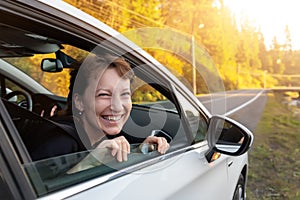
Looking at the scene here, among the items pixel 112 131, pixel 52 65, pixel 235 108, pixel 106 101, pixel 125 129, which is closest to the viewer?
pixel 106 101

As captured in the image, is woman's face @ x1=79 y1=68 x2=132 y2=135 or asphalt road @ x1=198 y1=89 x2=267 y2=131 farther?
asphalt road @ x1=198 y1=89 x2=267 y2=131

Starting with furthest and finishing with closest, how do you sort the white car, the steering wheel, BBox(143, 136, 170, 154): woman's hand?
the steering wheel, BBox(143, 136, 170, 154): woman's hand, the white car

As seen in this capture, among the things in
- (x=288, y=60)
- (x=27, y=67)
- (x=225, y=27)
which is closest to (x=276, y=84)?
(x=288, y=60)

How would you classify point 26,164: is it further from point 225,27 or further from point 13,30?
point 225,27

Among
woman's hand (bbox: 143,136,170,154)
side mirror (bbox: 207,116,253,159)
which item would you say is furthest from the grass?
woman's hand (bbox: 143,136,170,154)

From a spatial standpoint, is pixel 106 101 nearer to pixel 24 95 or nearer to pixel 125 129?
pixel 125 129

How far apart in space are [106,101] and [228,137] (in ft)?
3.19

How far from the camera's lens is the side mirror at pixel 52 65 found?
2528mm

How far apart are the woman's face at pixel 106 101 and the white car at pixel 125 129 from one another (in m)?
0.12

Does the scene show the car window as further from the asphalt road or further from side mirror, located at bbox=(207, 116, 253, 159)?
the asphalt road

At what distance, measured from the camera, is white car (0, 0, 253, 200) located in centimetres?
123

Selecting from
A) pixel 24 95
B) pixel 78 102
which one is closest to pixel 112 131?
pixel 78 102

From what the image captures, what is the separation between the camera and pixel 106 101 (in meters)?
1.73

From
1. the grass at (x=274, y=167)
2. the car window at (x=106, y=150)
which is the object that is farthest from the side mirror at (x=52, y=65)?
the grass at (x=274, y=167)
